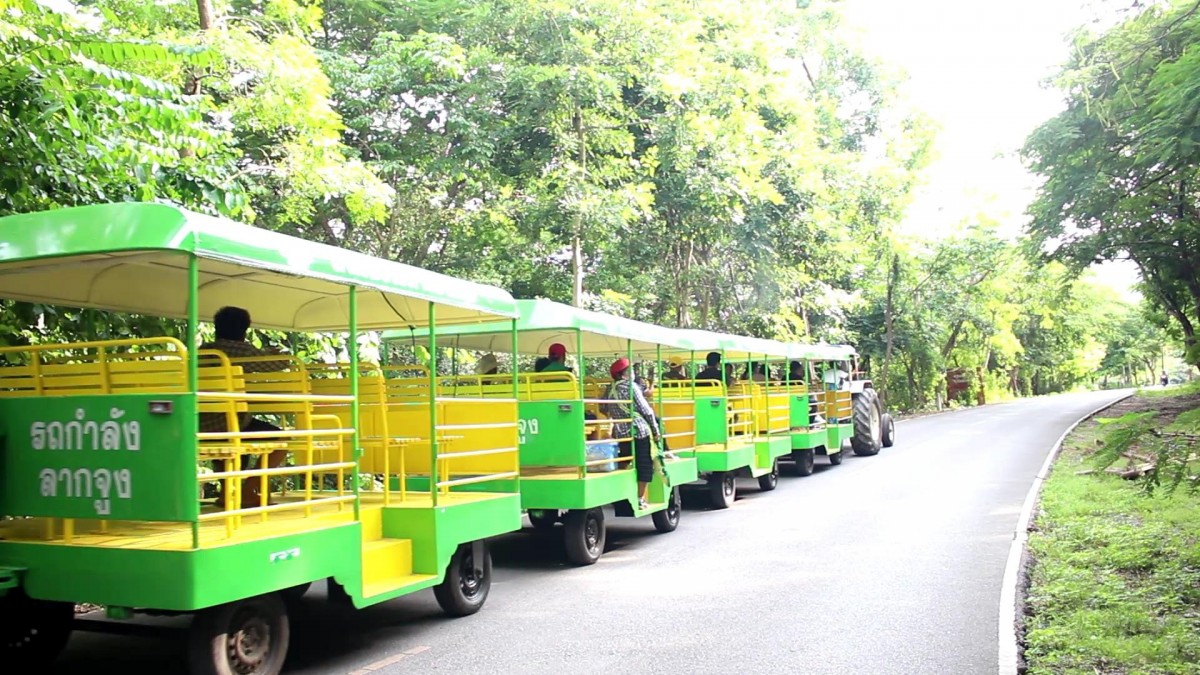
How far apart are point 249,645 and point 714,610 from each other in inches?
140

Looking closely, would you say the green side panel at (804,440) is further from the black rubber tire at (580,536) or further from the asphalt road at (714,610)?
the black rubber tire at (580,536)

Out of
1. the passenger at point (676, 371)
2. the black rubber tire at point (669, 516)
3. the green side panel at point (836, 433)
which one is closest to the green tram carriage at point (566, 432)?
the black rubber tire at point (669, 516)

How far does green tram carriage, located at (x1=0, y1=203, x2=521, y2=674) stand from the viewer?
4.65 metres

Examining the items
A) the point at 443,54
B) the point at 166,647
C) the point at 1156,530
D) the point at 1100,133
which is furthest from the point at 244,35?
the point at 1100,133

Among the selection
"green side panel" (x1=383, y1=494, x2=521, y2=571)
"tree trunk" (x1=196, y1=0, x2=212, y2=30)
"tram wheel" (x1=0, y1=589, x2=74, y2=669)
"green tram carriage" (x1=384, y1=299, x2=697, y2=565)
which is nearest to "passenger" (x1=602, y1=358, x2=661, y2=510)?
"green tram carriage" (x1=384, y1=299, x2=697, y2=565)

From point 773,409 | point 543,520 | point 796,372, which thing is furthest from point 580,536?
point 796,372

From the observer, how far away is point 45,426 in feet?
16.6

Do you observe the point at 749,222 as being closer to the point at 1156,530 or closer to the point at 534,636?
the point at 1156,530

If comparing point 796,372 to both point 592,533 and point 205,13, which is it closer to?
point 592,533

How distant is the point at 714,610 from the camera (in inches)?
286

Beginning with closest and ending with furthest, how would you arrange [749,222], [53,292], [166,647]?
[53,292] < [166,647] < [749,222]

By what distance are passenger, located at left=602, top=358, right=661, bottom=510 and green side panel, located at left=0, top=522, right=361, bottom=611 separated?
528 cm

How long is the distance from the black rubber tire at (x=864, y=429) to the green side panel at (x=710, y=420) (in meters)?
8.45

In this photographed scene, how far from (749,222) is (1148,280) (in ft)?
50.8
